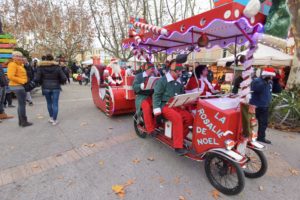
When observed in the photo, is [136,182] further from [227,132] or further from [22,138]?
[22,138]

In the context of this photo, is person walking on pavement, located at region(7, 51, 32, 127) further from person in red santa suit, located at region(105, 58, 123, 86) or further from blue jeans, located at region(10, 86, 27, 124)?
person in red santa suit, located at region(105, 58, 123, 86)

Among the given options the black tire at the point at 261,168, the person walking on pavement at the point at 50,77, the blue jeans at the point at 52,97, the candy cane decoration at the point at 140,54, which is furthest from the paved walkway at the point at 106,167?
the candy cane decoration at the point at 140,54

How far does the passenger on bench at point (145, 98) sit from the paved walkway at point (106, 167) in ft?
1.64

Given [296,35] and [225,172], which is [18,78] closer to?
[225,172]

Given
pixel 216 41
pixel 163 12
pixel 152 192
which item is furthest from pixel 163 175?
pixel 163 12

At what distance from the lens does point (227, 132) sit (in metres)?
2.62

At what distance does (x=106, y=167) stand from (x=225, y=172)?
183 centimetres

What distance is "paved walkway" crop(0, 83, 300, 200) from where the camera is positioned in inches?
104

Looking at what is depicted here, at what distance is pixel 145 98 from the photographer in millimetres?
4141

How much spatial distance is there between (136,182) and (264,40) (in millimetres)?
2624

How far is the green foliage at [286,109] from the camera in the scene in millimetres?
5324

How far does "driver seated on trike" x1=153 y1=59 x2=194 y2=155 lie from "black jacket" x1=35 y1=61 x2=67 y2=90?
290 centimetres

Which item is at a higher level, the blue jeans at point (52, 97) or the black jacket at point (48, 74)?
the black jacket at point (48, 74)

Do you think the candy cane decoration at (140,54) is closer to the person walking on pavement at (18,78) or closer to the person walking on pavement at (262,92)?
the person walking on pavement at (262,92)
